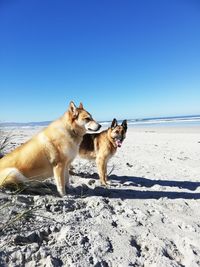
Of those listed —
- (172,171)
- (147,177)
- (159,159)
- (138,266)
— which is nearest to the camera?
(138,266)

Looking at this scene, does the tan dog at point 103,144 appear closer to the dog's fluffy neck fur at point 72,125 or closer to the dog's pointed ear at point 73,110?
the dog's fluffy neck fur at point 72,125

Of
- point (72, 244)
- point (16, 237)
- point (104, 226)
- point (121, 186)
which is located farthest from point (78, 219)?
point (121, 186)

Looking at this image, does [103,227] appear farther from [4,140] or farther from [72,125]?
[4,140]

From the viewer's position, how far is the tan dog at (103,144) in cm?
661

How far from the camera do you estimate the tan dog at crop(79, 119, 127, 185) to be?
260 inches

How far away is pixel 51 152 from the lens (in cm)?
475

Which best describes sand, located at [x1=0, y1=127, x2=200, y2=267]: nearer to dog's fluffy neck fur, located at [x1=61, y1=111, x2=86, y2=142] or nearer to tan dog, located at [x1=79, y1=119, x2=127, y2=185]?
tan dog, located at [x1=79, y1=119, x2=127, y2=185]

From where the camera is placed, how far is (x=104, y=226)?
342 cm

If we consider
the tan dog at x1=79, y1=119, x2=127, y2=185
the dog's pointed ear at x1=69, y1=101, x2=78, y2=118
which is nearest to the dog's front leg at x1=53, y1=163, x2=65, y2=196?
Answer: the dog's pointed ear at x1=69, y1=101, x2=78, y2=118

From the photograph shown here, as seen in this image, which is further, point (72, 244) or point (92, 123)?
point (92, 123)

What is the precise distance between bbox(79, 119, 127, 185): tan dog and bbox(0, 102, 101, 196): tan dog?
1555mm

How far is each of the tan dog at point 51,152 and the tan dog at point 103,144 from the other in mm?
1555

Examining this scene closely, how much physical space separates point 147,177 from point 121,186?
48.1 inches

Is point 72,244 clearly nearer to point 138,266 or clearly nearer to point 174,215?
point 138,266
